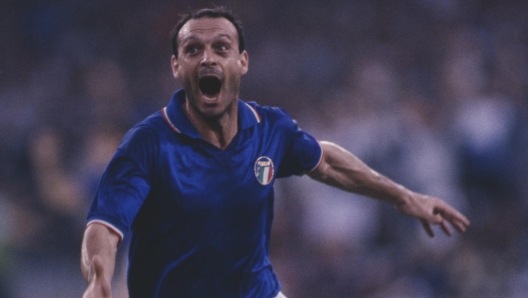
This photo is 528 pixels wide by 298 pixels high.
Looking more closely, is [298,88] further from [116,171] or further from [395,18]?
[116,171]

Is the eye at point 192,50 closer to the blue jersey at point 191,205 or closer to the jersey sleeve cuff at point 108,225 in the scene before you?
the blue jersey at point 191,205

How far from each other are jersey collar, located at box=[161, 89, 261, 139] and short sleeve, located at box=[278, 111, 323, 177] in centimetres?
19

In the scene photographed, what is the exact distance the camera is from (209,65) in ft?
11.9

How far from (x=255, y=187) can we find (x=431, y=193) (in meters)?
3.68

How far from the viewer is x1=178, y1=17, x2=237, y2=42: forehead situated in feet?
12.1

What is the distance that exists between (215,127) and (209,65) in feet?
0.86

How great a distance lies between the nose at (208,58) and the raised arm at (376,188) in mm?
855

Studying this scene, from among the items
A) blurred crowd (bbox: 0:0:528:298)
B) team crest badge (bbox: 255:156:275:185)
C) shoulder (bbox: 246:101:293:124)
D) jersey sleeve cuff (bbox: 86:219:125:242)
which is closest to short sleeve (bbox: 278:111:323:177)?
shoulder (bbox: 246:101:293:124)

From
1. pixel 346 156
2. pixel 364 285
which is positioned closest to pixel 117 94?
pixel 364 285

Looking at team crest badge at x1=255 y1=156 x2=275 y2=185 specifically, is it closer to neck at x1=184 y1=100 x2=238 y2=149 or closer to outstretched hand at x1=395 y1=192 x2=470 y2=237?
neck at x1=184 y1=100 x2=238 y2=149

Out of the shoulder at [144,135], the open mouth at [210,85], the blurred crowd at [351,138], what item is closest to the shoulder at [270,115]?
the open mouth at [210,85]

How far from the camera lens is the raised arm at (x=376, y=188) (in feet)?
13.9

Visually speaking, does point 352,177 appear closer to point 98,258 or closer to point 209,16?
point 209,16

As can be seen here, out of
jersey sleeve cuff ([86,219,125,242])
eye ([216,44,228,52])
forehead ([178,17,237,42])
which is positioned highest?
forehead ([178,17,237,42])
